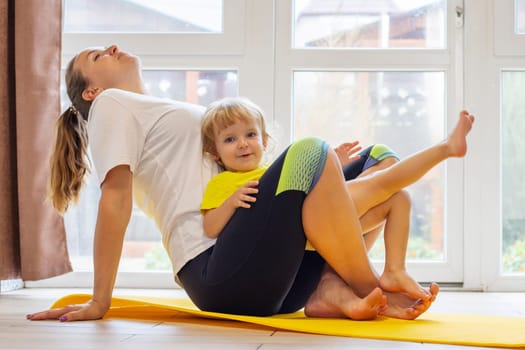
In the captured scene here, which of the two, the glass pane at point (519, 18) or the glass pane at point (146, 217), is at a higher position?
the glass pane at point (519, 18)

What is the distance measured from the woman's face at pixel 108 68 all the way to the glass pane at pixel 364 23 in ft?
3.18

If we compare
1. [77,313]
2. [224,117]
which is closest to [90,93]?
[224,117]

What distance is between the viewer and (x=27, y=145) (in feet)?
8.18

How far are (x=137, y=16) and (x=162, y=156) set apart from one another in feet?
4.13

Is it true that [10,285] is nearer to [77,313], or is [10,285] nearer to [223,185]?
[77,313]

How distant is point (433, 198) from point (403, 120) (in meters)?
0.30

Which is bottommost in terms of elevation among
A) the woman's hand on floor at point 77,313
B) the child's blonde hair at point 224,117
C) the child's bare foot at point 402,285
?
the woman's hand on floor at point 77,313

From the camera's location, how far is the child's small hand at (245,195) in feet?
5.21

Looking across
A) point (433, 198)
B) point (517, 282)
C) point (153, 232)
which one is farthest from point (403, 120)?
point (153, 232)

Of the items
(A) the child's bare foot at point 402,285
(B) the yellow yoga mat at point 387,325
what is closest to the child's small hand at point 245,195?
(B) the yellow yoga mat at point 387,325

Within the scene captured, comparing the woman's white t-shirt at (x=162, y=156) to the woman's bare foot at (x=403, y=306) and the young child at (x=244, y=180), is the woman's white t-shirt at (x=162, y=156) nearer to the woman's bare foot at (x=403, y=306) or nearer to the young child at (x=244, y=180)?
the young child at (x=244, y=180)

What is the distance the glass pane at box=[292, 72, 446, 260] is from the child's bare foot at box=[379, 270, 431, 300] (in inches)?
43.9

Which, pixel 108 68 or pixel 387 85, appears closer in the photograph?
pixel 108 68

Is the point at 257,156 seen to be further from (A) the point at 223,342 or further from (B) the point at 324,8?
(B) the point at 324,8
